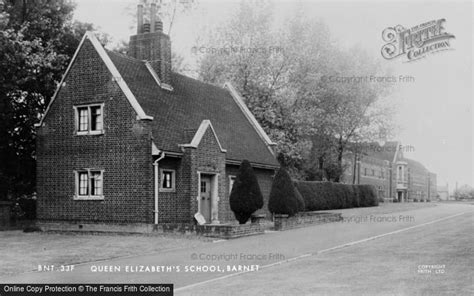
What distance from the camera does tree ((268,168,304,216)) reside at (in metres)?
26.5

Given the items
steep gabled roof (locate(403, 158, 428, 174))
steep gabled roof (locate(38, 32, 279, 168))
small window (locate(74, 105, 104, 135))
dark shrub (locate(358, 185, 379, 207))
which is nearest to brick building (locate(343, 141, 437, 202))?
steep gabled roof (locate(403, 158, 428, 174))

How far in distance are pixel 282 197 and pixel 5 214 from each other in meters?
13.3

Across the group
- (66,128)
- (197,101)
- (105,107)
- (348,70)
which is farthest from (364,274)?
(348,70)

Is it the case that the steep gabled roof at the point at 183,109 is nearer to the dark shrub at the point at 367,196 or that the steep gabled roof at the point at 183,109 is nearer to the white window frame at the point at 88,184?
the white window frame at the point at 88,184

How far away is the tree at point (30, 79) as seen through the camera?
28172 millimetres

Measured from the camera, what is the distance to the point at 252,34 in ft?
147

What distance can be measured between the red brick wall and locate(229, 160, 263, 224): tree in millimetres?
3655

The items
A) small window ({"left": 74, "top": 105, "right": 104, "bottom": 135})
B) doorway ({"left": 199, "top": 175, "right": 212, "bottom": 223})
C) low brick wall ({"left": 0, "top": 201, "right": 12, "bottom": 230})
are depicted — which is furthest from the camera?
low brick wall ({"left": 0, "top": 201, "right": 12, "bottom": 230})

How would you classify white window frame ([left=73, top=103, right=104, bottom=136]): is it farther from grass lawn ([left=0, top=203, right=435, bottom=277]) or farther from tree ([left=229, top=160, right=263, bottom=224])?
tree ([left=229, top=160, right=263, bottom=224])

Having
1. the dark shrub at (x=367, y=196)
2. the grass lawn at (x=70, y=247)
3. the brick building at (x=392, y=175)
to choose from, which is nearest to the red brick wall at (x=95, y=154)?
the grass lawn at (x=70, y=247)

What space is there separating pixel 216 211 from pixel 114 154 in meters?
5.36

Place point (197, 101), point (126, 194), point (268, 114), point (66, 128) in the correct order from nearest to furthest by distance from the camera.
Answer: point (126, 194), point (66, 128), point (197, 101), point (268, 114)

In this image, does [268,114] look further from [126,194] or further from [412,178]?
[412,178]

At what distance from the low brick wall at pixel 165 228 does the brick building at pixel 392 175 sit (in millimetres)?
48581
